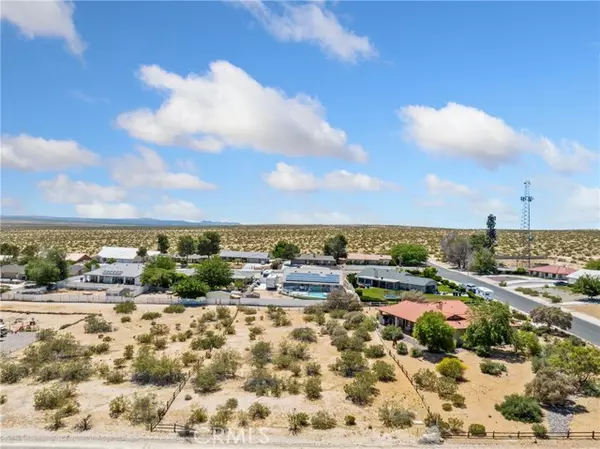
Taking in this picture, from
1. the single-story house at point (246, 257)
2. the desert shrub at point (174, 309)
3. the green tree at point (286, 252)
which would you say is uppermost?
the green tree at point (286, 252)

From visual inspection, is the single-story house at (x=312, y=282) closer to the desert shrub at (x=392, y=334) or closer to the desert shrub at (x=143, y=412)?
the desert shrub at (x=392, y=334)

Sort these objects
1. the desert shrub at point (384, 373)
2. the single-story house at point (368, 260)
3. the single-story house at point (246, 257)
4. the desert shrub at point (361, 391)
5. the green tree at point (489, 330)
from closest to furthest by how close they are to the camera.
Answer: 1. the desert shrub at point (361, 391)
2. the desert shrub at point (384, 373)
3. the green tree at point (489, 330)
4. the single-story house at point (246, 257)
5. the single-story house at point (368, 260)

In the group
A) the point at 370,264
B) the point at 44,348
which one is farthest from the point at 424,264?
the point at 44,348

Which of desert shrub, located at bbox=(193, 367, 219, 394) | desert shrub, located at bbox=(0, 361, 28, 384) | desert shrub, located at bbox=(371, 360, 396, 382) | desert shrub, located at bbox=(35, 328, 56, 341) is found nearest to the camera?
desert shrub, located at bbox=(193, 367, 219, 394)

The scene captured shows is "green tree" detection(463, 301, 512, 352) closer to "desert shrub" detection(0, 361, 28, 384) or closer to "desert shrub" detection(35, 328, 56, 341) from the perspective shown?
"desert shrub" detection(0, 361, 28, 384)

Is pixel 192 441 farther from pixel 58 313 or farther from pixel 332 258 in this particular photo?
pixel 332 258

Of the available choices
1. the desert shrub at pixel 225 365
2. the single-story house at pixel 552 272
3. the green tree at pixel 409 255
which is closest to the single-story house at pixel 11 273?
the desert shrub at pixel 225 365

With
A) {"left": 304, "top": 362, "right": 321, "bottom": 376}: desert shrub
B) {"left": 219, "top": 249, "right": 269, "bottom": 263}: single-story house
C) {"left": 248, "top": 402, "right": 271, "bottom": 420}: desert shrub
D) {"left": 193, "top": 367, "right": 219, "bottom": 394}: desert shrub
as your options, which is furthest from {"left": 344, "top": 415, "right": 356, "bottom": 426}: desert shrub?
{"left": 219, "top": 249, "right": 269, "bottom": 263}: single-story house

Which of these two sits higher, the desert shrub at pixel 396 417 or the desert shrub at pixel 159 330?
the desert shrub at pixel 159 330
